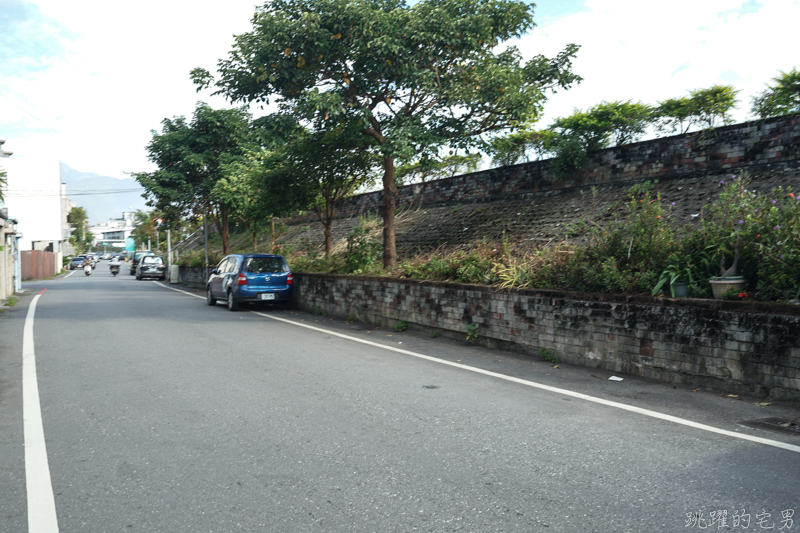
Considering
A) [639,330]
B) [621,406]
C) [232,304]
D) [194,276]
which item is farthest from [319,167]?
[194,276]

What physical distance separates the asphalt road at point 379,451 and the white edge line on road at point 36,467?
2.2 inches

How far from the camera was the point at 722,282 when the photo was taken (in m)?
6.83

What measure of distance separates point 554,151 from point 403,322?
6.92 meters

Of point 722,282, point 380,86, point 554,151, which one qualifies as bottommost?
point 722,282

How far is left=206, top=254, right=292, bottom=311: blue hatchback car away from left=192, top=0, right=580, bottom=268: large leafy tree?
189 inches

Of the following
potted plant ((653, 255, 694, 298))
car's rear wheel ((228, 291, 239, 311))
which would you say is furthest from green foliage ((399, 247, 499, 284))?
car's rear wheel ((228, 291, 239, 311))

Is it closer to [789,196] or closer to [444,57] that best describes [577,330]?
[789,196]

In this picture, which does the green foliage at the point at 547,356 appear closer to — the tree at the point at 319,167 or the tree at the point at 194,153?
the tree at the point at 319,167

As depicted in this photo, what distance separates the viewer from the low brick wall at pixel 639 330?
603cm

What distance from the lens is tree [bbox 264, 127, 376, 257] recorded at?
50.6 ft

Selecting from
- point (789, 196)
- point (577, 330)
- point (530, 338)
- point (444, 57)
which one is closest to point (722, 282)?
point (789, 196)

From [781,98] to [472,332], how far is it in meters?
8.00

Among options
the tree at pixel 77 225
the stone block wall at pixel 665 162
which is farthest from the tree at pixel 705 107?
the tree at pixel 77 225

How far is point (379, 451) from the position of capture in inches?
177
